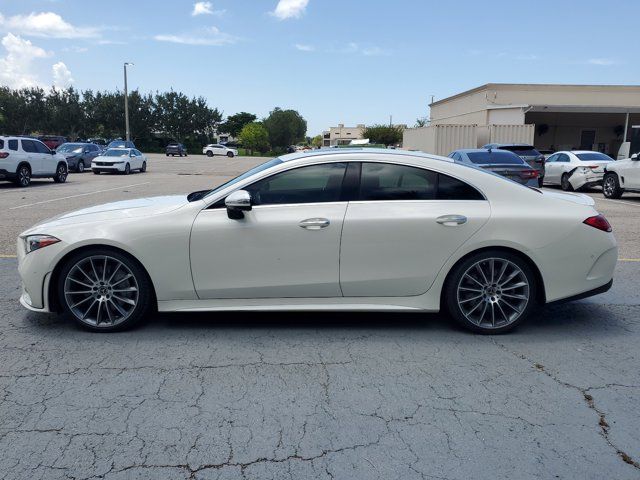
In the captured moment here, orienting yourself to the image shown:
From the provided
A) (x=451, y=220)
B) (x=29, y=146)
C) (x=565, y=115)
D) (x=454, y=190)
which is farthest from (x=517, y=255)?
(x=565, y=115)

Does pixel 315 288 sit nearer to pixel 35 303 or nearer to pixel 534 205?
pixel 534 205

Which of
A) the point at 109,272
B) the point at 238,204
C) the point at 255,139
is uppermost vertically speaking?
the point at 255,139

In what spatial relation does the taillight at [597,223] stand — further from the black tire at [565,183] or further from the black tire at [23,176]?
the black tire at [23,176]

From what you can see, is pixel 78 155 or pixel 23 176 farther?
pixel 78 155

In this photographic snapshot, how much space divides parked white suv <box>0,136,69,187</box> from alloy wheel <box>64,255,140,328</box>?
16613mm

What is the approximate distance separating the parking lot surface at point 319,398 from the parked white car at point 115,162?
79.9ft

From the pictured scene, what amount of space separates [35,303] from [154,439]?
2.20 m

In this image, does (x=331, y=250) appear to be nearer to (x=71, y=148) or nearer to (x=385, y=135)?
(x=71, y=148)

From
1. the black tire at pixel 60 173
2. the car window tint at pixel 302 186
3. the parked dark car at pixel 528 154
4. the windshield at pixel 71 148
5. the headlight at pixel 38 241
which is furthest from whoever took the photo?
the windshield at pixel 71 148

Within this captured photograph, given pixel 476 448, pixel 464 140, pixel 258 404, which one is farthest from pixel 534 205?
pixel 464 140

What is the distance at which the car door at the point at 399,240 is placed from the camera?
14.8 feet

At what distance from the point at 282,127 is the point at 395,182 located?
9730 cm

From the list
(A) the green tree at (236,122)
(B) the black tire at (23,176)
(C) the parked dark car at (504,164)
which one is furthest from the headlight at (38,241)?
(A) the green tree at (236,122)

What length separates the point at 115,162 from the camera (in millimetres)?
28031
